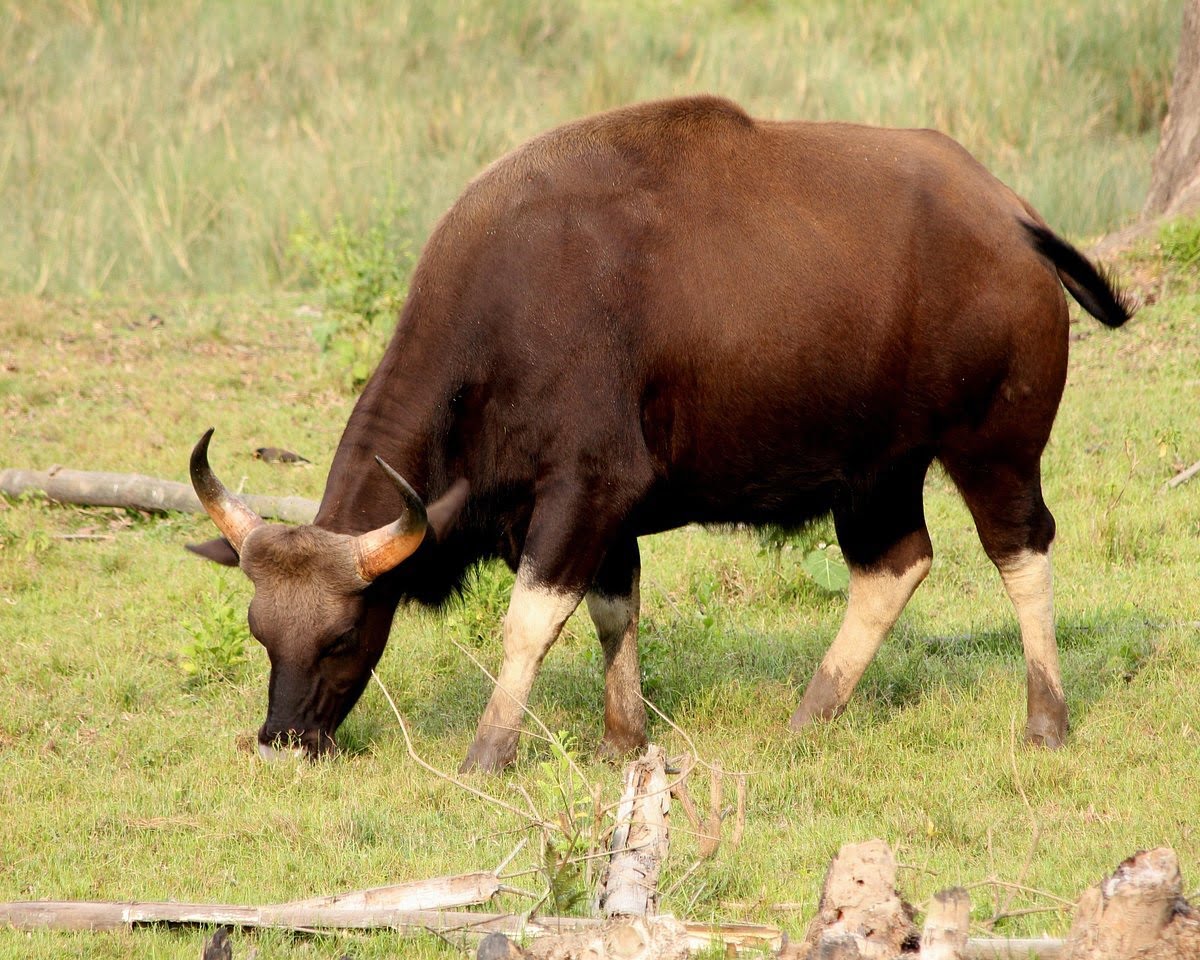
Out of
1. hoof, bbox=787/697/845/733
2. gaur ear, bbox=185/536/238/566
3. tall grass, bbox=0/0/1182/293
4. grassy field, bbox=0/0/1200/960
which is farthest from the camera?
tall grass, bbox=0/0/1182/293

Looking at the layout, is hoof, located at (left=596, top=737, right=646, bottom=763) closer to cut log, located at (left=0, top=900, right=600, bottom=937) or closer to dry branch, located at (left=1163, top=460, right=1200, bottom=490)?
cut log, located at (left=0, top=900, right=600, bottom=937)

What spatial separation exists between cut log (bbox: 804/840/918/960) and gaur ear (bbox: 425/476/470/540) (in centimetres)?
243

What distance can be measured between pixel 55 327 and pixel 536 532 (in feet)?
23.4

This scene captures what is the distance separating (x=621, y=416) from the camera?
573cm

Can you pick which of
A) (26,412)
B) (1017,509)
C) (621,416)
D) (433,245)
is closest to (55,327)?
(26,412)

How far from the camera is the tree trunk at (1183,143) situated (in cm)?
1162

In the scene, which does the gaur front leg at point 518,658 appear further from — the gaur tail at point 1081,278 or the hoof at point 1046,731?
the gaur tail at point 1081,278

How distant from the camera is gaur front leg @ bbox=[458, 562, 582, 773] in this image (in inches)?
229

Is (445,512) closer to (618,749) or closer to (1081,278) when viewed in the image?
(618,749)

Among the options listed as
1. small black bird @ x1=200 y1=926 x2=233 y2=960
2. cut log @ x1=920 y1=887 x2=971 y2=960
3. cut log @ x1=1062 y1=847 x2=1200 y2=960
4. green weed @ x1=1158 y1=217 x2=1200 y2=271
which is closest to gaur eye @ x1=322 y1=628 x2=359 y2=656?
small black bird @ x1=200 y1=926 x2=233 y2=960

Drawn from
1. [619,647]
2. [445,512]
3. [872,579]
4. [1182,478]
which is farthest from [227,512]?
[1182,478]

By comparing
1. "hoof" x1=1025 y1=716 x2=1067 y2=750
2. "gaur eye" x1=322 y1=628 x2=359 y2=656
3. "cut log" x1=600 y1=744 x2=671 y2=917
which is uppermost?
"cut log" x1=600 y1=744 x2=671 y2=917

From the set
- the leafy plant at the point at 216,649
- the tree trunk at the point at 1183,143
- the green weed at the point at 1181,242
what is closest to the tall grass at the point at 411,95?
the tree trunk at the point at 1183,143

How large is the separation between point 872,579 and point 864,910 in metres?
3.27
